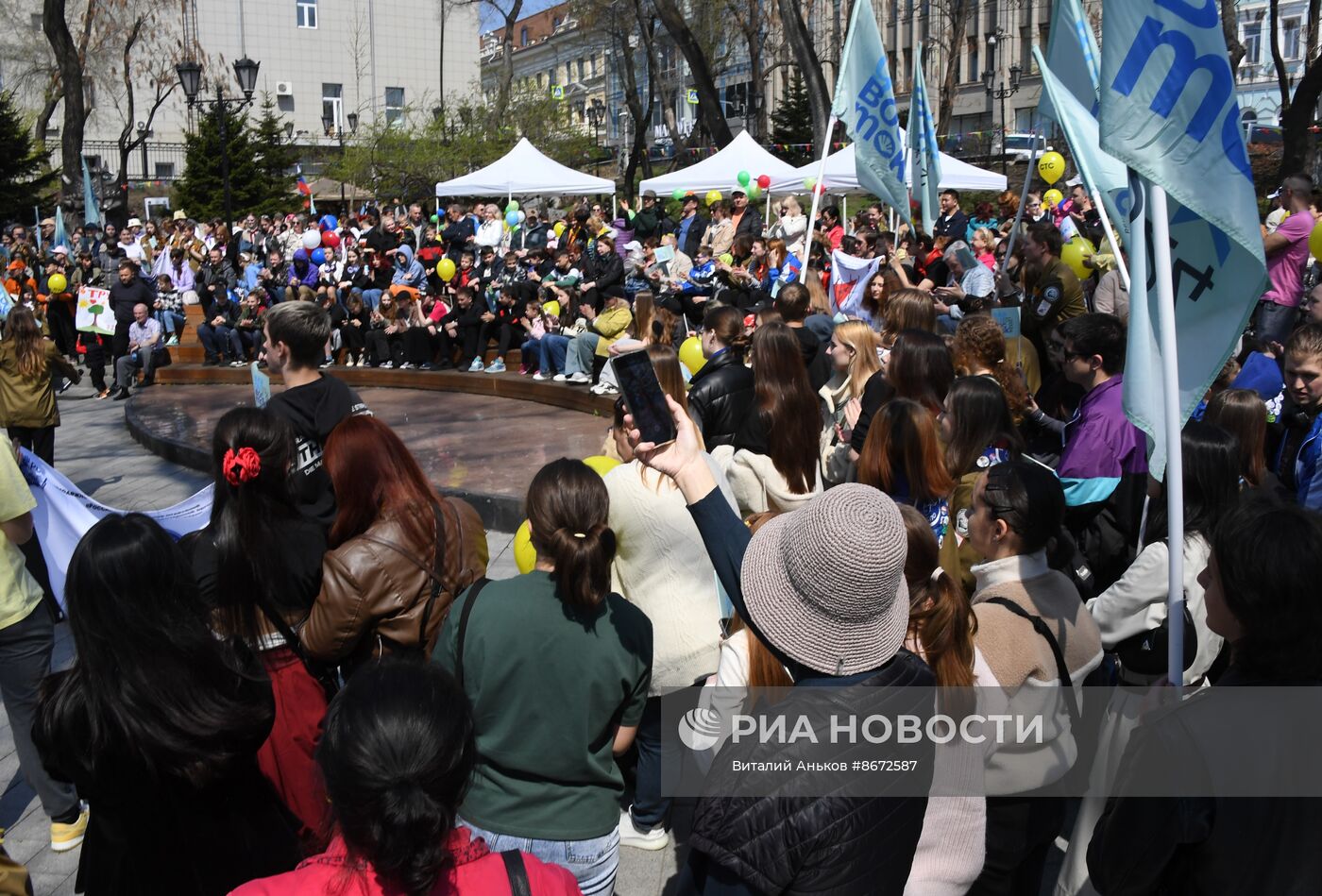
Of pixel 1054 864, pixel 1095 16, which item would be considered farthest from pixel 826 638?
pixel 1095 16

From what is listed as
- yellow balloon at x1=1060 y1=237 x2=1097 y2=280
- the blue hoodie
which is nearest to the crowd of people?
yellow balloon at x1=1060 y1=237 x2=1097 y2=280

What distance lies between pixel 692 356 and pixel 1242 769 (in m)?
6.65

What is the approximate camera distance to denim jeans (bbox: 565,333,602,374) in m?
13.9

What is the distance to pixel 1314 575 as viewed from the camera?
83.1 inches

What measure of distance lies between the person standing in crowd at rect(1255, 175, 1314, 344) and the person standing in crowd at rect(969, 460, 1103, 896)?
5383 millimetres

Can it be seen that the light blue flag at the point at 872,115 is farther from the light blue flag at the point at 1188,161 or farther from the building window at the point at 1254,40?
the building window at the point at 1254,40

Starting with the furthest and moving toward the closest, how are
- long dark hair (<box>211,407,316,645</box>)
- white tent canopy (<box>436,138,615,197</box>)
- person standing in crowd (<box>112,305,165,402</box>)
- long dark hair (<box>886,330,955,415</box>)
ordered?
1. white tent canopy (<box>436,138,615,197</box>)
2. person standing in crowd (<box>112,305,165,402</box>)
3. long dark hair (<box>886,330,955,415</box>)
4. long dark hair (<box>211,407,316,645</box>)

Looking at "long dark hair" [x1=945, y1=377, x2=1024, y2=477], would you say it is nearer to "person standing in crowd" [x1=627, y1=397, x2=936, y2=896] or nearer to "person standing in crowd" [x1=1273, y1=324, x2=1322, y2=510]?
"person standing in crowd" [x1=1273, y1=324, x2=1322, y2=510]

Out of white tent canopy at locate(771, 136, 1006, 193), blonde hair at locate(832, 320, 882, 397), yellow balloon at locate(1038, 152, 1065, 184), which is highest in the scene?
white tent canopy at locate(771, 136, 1006, 193)

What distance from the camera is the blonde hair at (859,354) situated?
20.6 feet

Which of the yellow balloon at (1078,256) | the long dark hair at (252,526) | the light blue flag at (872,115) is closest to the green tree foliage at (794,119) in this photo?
the yellow balloon at (1078,256)

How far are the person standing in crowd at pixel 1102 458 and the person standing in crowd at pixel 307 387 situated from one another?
2.89m

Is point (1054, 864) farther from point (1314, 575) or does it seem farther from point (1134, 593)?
point (1314, 575)

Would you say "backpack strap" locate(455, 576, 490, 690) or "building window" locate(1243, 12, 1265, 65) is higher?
"building window" locate(1243, 12, 1265, 65)
